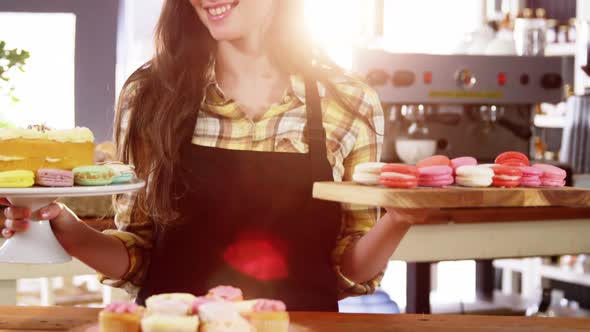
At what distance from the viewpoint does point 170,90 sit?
170cm

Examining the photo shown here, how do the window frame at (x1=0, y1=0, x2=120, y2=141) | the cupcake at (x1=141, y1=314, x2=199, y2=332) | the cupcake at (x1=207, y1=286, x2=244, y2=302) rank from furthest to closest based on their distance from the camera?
1. the window frame at (x1=0, y1=0, x2=120, y2=141)
2. the cupcake at (x1=207, y1=286, x2=244, y2=302)
3. the cupcake at (x1=141, y1=314, x2=199, y2=332)

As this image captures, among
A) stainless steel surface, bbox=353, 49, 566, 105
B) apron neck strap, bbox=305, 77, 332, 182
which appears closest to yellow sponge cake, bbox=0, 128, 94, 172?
apron neck strap, bbox=305, 77, 332, 182

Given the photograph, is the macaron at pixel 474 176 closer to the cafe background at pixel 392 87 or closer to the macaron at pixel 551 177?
the macaron at pixel 551 177

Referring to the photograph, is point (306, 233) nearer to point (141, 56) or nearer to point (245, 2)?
point (245, 2)

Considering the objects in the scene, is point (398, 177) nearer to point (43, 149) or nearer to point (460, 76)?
point (43, 149)

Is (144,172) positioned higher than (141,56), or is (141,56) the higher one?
(141,56)

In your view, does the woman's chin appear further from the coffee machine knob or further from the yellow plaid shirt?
the coffee machine knob

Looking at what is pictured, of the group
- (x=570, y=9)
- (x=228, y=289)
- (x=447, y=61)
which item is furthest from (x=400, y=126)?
(x=570, y=9)

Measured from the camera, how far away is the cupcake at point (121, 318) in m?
0.94

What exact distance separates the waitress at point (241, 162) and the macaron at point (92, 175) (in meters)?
0.19

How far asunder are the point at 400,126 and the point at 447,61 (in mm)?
273

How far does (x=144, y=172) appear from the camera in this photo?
1.72m

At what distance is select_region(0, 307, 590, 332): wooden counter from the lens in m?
1.27

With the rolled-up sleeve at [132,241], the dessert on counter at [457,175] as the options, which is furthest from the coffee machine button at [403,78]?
the dessert on counter at [457,175]
